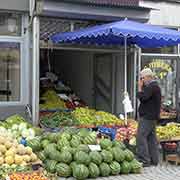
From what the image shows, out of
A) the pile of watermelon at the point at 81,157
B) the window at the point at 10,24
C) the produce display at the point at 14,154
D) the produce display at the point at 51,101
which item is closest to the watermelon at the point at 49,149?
the pile of watermelon at the point at 81,157

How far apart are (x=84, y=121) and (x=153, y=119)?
2.64m

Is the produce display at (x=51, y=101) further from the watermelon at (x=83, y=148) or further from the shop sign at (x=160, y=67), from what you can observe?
the watermelon at (x=83, y=148)

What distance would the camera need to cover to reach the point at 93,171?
879cm

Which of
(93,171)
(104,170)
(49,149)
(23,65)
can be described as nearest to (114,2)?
(23,65)

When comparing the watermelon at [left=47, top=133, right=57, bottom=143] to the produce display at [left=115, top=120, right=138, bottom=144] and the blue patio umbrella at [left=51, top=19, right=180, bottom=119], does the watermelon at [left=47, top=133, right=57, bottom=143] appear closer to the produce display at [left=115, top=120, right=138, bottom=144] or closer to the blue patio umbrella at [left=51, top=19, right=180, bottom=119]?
the produce display at [left=115, top=120, right=138, bottom=144]

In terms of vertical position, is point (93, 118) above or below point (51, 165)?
above

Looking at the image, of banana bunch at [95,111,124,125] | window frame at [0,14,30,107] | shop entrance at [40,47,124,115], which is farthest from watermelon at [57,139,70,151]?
shop entrance at [40,47,124,115]

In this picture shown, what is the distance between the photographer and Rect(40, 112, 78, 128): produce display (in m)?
12.0

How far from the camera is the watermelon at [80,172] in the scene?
8602 millimetres

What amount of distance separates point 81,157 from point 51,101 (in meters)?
5.20

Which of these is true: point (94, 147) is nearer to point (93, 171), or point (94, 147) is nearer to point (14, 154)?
point (93, 171)

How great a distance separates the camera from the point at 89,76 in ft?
52.1

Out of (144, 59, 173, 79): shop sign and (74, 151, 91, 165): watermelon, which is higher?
(144, 59, 173, 79): shop sign

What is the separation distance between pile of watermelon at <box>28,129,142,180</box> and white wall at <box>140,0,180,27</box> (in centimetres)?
607
